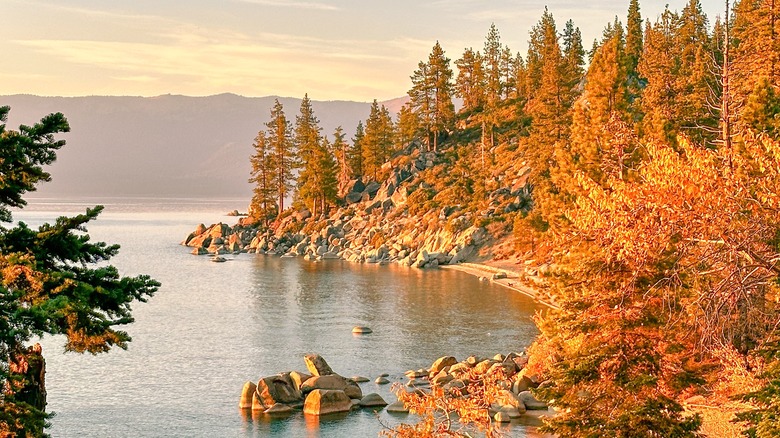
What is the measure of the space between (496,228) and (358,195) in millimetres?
43588

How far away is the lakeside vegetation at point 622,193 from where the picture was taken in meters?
19.4

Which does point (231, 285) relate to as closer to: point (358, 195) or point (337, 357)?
point (337, 357)

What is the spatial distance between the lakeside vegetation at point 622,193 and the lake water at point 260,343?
→ 1076cm

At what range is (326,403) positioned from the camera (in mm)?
44062

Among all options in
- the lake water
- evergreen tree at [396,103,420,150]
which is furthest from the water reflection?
evergreen tree at [396,103,420,150]

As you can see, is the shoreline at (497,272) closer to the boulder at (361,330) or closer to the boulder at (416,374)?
the boulder at (361,330)

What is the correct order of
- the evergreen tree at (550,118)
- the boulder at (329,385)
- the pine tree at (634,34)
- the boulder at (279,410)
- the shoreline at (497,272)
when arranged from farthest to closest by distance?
the pine tree at (634,34) < the evergreen tree at (550,118) < the shoreline at (497,272) < the boulder at (329,385) < the boulder at (279,410)

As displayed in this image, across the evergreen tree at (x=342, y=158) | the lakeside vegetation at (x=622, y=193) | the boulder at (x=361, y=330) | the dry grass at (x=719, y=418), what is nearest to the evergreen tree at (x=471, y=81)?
the lakeside vegetation at (x=622, y=193)

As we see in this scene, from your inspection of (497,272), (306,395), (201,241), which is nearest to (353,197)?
(201,241)

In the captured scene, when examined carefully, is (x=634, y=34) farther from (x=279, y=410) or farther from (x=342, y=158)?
(x=279, y=410)

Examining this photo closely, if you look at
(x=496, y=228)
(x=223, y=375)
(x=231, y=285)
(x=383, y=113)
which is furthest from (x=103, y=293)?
(x=383, y=113)

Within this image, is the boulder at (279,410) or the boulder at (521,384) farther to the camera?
the boulder at (521,384)

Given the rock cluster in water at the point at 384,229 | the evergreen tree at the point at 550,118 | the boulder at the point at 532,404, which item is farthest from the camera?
the rock cluster in water at the point at 384,229

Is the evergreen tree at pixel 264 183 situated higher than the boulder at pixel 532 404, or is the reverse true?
the evergreen tree at pixel 264 183
